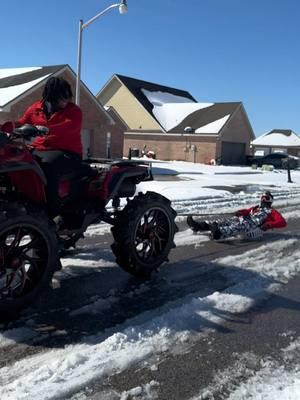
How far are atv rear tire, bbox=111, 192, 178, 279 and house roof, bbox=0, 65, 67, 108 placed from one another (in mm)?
19129

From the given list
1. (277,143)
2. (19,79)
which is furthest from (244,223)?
(277,143)

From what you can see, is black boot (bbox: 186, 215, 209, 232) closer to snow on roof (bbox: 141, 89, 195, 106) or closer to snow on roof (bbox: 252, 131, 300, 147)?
snow on roof (bbox: 141, 89, 195, 106)

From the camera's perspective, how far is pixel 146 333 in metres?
3.67

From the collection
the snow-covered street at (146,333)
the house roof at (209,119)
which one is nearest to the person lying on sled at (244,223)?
the snow-covered street at (146,333)

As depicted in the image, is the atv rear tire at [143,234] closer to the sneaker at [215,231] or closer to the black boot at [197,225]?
the sneaker at [215,231]

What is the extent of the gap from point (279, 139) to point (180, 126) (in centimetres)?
2181

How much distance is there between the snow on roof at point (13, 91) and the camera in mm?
23275

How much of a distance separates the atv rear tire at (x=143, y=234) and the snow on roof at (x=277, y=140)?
5314cm

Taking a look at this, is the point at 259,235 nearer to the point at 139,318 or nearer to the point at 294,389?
the point at 139,318

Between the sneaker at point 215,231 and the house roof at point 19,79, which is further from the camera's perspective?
the house roof at point 19,79

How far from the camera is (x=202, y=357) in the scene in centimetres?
337

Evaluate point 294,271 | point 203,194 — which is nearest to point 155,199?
point 294,271

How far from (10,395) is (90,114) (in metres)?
26.7

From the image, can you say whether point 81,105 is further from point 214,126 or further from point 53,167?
point 53,167
